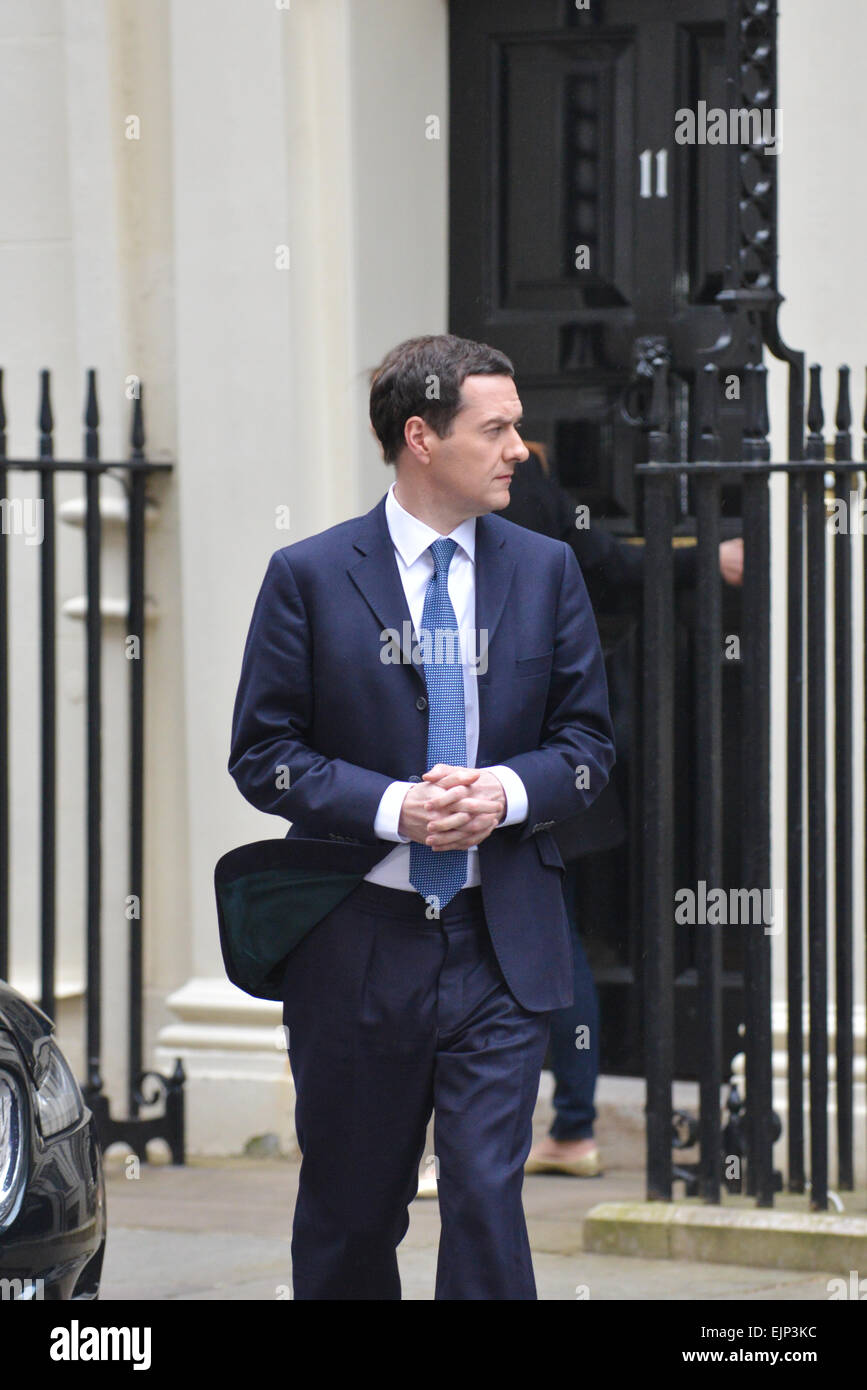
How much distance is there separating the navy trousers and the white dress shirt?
4 cm

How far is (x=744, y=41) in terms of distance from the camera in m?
4.93

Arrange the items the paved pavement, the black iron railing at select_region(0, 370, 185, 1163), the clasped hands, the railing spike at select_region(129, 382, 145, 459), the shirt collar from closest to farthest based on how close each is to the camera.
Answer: the clasped hands < the shirt collar < the paved pavement < the black iron railing at select_region(0, 370, 185, 1163) < the railing spike at select_region(129, 382, 145, 459)

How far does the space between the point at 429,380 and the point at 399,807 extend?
29.0 inches

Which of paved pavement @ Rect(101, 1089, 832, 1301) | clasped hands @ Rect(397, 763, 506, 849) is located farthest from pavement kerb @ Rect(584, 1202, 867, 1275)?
clasped hands @ Rect(397, 763, 506, 849)

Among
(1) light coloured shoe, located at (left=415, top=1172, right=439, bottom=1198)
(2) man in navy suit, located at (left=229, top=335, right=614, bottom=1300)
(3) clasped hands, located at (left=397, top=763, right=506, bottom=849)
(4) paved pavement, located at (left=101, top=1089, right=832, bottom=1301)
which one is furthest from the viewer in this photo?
(1) light coloured shoe, located at (left=415, top=1172, right=439, bottom=1198)

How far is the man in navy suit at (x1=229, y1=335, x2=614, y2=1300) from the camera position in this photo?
355 cm

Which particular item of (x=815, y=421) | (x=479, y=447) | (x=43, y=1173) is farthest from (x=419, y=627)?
(x=815, y=421)

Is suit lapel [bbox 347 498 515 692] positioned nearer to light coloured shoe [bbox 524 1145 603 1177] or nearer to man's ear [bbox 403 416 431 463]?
man's ear [bbox 403 416 431 463]

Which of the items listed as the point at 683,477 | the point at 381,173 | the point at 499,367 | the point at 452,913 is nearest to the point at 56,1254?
the point at 452,913

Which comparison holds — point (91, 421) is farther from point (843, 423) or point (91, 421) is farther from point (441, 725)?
point (441, 725)

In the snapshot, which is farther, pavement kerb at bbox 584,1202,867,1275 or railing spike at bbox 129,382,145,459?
railing spike at bbox 129,382,145,459

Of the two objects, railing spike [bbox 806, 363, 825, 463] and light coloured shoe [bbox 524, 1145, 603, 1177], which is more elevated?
railing spike [bbox 806, 363, 825, 463]

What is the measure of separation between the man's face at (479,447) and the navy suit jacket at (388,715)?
127 millimetres

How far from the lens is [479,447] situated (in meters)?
3.60
